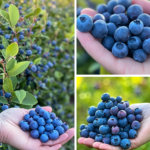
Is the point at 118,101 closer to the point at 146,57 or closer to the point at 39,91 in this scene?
the point at 146,57

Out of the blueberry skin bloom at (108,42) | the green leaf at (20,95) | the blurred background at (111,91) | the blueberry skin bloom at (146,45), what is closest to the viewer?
the green leaf at (20,95)

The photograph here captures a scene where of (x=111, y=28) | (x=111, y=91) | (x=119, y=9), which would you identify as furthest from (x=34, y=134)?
(x=111, y=91)

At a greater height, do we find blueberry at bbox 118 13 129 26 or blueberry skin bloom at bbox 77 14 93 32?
blueberry at bbox 118 13 129 26

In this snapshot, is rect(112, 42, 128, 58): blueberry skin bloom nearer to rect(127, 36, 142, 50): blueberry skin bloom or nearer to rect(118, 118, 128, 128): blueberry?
rect(127, 36, 142, 50): blueberry skin bloom

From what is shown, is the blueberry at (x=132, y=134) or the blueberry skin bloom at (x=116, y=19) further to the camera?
the blueberry skin bloom at (x=116, y=19)

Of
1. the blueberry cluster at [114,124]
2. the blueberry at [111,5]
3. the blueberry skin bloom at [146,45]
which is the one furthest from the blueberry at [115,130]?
the blueberry at [111,5]

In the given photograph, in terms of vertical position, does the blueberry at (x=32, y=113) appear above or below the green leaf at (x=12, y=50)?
below

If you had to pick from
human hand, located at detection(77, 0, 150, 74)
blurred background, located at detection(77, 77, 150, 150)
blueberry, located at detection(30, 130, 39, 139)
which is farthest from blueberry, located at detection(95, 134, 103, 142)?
blurred background, located at detection(77, 77, 150, 150)

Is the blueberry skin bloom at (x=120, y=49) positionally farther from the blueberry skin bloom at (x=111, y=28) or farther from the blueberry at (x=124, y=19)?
the blueberry at (x=124, y=19)

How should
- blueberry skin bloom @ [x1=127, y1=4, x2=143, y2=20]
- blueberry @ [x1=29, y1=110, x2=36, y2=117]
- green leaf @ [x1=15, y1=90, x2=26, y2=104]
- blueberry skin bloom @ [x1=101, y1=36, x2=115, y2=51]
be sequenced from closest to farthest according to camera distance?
green leaf @ [x1=15, y1=90, x2=26, y2=104]
blueberry @ [x1=29, y1=110, x2=36, y2=117]
blueberry skin bloom @ [x1=101, y1=36, x2=115, y2=51]
blueberry skin bloom @ [x1=127, y1=4, x2=143, y2=20]
